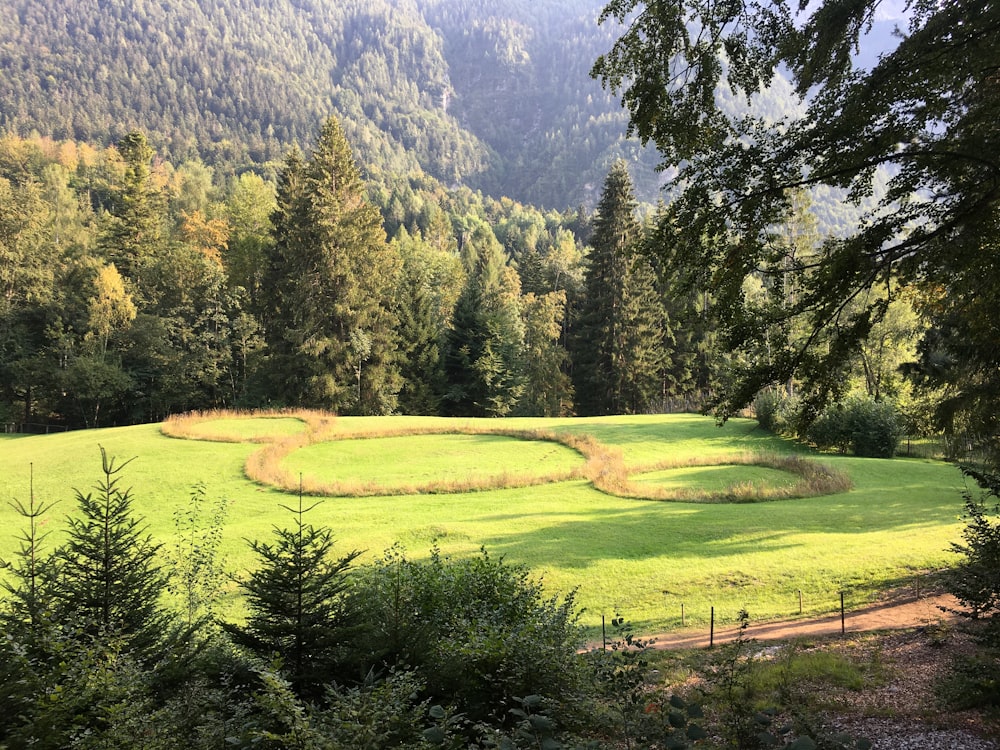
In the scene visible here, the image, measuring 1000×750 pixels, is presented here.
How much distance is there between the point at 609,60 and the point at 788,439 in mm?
25148

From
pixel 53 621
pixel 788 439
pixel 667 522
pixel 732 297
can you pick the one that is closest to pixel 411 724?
pixel 53 621

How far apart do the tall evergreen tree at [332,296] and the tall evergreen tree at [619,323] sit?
15.8 metres

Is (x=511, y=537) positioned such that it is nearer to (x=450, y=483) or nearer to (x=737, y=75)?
(x=450, y=483)

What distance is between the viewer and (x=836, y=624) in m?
8.98

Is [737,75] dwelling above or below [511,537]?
above

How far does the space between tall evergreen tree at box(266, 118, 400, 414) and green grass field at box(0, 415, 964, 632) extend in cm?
1381

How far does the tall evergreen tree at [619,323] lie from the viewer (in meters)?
44.3

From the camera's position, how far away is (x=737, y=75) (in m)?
5.89

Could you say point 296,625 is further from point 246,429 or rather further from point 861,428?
point 861,428

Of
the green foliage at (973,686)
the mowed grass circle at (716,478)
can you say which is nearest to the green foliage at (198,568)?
the green foliage at (973,686)

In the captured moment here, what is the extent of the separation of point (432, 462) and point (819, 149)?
18311 millimetres

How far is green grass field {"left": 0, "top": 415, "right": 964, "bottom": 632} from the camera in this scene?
35.2ft

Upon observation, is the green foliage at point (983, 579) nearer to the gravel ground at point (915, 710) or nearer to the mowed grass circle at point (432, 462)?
the gravel ground at point (915, 710)

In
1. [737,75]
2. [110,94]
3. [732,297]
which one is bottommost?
[732,297]
